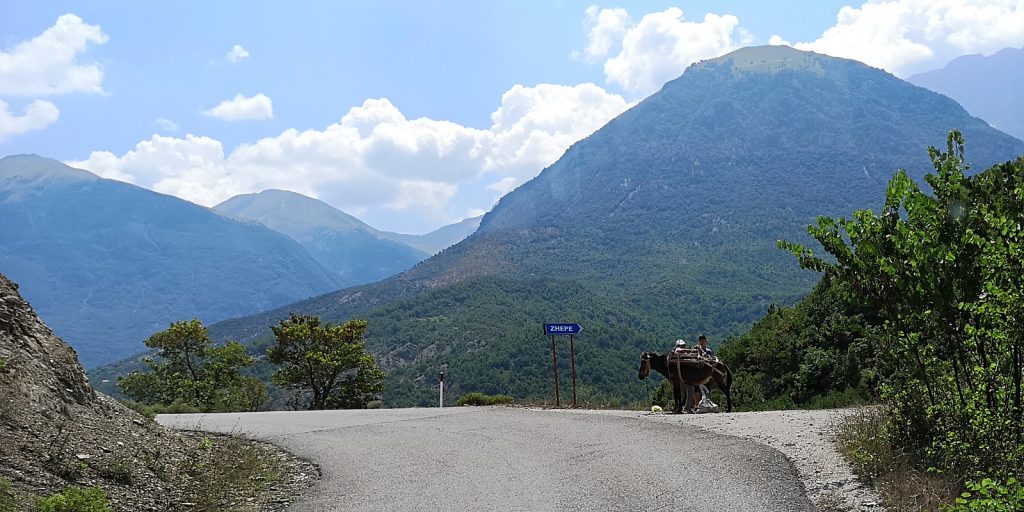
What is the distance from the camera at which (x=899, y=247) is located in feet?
21.3

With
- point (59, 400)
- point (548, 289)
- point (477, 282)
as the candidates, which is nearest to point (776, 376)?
point (59, 400)

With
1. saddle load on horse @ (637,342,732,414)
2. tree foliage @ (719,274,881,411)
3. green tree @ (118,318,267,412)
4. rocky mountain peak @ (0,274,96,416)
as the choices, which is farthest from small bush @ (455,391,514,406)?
green tree @ (118,318,267,412)

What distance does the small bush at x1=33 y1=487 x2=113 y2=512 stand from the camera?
605 cm

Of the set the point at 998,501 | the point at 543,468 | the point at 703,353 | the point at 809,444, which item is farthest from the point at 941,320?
the point at 703,353

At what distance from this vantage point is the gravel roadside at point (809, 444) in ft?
23.3

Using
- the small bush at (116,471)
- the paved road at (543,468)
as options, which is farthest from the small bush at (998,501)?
the small bush at (116,471)

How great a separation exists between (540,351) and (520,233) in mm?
103439

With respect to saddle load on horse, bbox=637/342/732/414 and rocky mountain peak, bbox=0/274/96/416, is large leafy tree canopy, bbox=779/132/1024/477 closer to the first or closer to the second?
saddle load on horse, bbox=637/342/732/414

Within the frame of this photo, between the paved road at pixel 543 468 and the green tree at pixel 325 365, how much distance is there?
19.9 m

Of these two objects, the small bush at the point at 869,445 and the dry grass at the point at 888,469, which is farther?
the small bush at the point at 869,445

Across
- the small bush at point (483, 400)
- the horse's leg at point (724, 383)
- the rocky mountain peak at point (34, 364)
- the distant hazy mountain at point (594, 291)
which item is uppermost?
the distant hazy mountain at point (594, 291)

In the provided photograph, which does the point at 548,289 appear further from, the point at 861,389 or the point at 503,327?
the point at 861,389

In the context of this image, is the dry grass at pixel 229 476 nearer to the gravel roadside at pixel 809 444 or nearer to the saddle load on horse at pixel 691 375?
the gravel roadside at pixel 809 444

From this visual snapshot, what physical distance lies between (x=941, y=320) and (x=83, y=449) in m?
9.67
